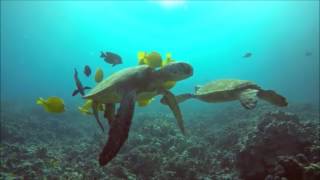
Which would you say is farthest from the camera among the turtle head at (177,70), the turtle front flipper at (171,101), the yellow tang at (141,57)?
the yellow tang at (141,57)

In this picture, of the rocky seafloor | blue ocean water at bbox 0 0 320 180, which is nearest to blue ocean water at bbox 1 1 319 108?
blue ocean water at bbox 0 0 320 180

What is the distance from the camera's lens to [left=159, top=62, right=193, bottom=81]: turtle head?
4.77 meters

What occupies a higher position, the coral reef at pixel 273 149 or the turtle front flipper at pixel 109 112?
the turtle front flipper at pixel 109 112

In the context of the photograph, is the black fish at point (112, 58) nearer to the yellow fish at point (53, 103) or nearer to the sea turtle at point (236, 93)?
the yellow fish at point (53, 103)

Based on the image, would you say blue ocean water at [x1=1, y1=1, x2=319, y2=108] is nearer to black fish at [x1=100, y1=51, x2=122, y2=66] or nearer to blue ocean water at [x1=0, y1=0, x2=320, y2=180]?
blue ocean water at [x1=0, y1=0, x2=320, y2=180]

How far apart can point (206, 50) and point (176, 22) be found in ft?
113

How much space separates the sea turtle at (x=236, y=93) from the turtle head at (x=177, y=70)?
84 cm

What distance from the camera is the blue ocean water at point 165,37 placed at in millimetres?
65250

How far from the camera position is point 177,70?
4766 mm

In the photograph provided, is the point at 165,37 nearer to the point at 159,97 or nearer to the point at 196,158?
the point at 159,97

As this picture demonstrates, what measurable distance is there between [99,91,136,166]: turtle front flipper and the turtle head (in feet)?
3.46

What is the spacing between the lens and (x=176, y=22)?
10362 centimetres

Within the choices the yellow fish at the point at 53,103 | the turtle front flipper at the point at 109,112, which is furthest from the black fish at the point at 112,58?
the turtle front flipper at the point at 109,112

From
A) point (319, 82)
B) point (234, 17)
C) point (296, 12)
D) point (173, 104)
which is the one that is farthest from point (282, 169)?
point (234, 17)
